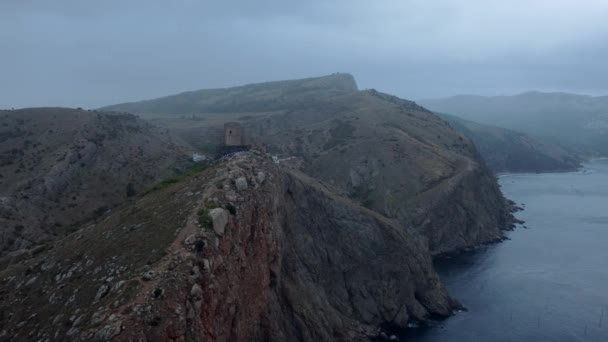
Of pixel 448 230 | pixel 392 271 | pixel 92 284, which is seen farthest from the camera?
pixel 448 230

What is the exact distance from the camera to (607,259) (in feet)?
291

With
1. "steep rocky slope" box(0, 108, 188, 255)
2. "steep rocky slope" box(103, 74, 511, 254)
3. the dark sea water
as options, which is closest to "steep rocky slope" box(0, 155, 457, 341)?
the dark sea water

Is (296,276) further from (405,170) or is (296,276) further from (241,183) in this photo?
(405,170)

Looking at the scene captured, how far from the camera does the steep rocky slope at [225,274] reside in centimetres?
2844


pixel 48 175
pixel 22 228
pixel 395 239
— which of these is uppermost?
pixel 48 175

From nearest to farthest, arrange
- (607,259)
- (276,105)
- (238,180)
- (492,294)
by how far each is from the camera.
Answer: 1. (238,180)
2. (492,294)
3. (607,259)
4. (276,105)

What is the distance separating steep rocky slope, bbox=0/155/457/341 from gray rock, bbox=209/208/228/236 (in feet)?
0.29

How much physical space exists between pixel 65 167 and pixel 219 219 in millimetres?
33934

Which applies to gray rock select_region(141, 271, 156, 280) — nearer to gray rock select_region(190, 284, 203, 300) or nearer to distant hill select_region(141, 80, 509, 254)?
gray rock select_region(190, 284, 203, 300)

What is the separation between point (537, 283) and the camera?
76.4 meters

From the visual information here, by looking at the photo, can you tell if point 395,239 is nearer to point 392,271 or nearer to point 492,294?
point 392,271

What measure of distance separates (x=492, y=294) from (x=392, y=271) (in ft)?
54.3

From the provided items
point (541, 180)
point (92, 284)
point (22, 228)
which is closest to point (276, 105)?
point (541, 180)

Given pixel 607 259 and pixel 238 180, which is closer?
pixel 238 180
